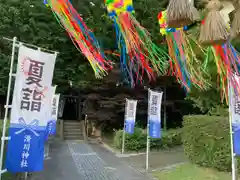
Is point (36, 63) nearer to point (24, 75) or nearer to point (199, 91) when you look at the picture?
point (24, 75)

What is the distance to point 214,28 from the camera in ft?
7.54

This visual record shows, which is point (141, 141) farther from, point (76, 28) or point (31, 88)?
point (76, 28)

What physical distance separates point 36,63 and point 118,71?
37.1 feet

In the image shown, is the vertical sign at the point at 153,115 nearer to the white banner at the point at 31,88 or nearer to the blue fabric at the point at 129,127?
the blue fabric at the point at 129,127

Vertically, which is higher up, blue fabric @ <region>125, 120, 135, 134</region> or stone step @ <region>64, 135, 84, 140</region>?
blue fabric @ <region>125, 120, 135, 134</region>

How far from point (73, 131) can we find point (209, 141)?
43.6ft

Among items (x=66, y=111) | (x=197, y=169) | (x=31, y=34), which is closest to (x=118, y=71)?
(x=31, y=34)

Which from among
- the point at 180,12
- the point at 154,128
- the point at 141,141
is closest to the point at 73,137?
the point at 141,141

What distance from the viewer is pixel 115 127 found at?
17016 mm

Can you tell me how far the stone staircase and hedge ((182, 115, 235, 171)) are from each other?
36.0ft

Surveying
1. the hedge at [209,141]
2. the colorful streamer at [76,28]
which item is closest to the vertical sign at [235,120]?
the hedge at [209,141]

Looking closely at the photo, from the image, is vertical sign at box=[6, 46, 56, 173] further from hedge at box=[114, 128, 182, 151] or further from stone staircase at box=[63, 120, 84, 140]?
stone staircase at box=[63, 120, 84, 140]

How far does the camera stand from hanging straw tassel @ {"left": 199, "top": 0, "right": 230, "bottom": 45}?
2273mm

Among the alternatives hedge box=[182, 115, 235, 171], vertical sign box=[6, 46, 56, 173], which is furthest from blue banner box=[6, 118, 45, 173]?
hedge box=[182, 115, 235, 171]
